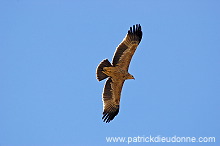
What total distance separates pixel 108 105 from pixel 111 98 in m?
0.28

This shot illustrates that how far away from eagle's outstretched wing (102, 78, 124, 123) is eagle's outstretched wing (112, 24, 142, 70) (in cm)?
93

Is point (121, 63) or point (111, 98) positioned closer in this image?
point (121, 63)

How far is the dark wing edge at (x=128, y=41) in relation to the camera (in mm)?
15281

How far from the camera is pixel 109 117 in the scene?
16.2 meters

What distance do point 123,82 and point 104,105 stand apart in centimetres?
112

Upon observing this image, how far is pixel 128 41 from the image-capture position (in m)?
15.3

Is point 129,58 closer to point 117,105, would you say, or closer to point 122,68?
point 122,68

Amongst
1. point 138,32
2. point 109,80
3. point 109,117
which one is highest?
point 138,32

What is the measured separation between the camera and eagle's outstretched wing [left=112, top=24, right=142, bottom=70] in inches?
602

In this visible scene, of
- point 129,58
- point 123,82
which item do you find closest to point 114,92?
point 123,82

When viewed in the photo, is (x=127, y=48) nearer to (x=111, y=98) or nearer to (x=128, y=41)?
(x=128, y=41)

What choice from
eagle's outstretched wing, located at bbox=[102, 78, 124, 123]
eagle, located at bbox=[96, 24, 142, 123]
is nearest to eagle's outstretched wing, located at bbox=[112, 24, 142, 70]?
eagle, located at bbox=[96, 24, 142, 123]

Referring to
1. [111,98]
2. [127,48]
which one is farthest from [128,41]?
[111,98]

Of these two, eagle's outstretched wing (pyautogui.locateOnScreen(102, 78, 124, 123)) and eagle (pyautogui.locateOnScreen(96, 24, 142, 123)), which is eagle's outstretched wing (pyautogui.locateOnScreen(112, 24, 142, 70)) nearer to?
eagle (pyautogui.locateOnScreen(96, 24, 142, 123))
